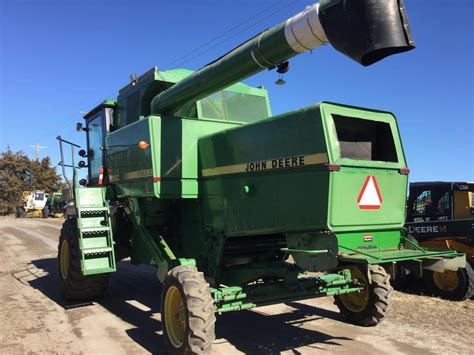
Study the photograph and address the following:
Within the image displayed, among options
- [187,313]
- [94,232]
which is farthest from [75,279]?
[187,313]

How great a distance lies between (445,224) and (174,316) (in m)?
6.35

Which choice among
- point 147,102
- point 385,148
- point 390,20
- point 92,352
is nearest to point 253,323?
point 92,352

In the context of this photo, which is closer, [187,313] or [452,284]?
[187,313]

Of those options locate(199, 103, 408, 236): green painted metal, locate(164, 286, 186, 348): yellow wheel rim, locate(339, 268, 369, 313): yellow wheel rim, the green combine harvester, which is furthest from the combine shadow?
locate(199, 103, 408, 236): green painted metal

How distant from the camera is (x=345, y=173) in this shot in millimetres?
4414

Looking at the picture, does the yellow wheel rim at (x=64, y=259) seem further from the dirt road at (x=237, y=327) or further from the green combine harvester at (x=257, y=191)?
the green combine harvester at (x=257, y=191)

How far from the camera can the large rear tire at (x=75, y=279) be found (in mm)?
7209

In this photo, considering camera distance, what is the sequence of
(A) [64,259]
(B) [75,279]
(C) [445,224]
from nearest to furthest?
(B) [75,279]
(A) [64,259]
(C) [445,224]

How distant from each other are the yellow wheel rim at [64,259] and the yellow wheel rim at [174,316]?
3.31m

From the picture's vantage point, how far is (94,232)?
668cm

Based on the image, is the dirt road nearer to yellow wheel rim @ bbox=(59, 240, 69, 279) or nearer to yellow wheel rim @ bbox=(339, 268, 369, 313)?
yellow wheel rim @ bbox=(339, 268, 369, 313)

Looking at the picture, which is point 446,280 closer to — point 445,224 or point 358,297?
point 445,224

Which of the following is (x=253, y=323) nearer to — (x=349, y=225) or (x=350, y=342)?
(x=350, y=342)

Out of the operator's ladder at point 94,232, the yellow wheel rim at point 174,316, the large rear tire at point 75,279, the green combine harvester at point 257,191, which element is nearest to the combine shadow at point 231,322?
the large rear tire at point 75,279
